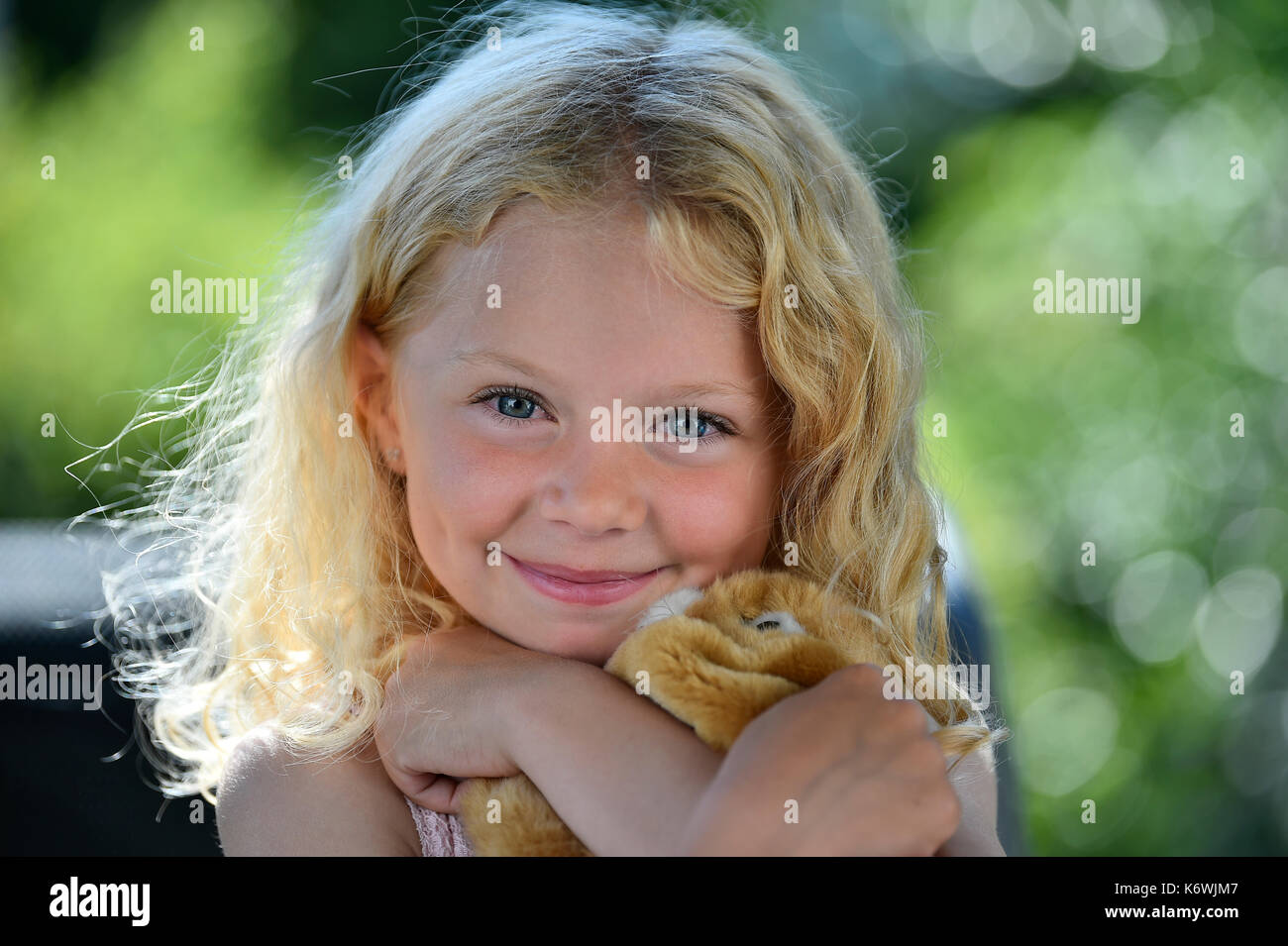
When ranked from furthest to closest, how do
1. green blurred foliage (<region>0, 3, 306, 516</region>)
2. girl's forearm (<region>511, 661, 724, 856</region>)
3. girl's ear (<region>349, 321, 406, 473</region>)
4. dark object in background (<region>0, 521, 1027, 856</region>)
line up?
green blurred foliage (<region>0, 3, 306, 516</region>) → dark object in background (<region>0, 521, 1027, 856</region>) → girl's ear (<region>349, 321, 406, 473</region>) → girl's forearm (<region>511, 661, 724, 856</region>)

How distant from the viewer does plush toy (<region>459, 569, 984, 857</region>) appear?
2.10ft

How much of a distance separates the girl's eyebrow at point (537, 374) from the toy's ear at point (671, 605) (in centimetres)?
13

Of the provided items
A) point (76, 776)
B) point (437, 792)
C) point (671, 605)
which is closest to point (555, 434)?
point (671, 605)

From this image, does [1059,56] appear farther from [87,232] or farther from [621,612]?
[87,232]

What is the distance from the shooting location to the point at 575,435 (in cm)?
73

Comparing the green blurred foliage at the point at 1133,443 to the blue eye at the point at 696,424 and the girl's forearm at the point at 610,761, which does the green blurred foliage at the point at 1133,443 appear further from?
the girl's forearm at the point at 610,761

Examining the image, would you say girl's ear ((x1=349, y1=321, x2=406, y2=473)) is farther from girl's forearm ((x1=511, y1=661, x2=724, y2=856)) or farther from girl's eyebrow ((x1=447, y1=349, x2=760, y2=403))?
girl's forearm ((x1=511, y1=661, x2=724, y2=856))

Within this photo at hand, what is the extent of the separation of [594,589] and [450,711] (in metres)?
0.13

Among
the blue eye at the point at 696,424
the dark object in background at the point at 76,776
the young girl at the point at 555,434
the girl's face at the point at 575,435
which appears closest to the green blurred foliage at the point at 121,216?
the dark object in background at the point at 76,776

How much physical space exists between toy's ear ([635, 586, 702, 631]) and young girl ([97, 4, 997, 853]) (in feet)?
0.11

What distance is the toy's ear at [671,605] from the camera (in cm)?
73

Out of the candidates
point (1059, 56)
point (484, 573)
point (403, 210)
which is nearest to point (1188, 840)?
point (1059, 56)

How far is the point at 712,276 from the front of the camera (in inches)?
29.6

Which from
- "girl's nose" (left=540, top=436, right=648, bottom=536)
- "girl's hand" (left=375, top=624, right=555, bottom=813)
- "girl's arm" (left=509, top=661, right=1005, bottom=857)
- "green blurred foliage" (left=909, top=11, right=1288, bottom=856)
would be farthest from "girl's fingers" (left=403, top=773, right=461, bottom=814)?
"green blurred foliage" (left=909, top=11, right=1288, bottom=856)
